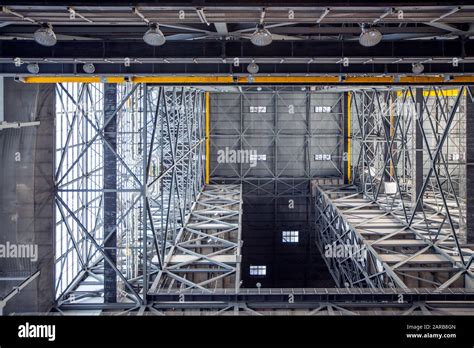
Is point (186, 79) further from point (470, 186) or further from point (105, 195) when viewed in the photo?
point (470, 186)

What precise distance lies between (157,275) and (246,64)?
8157mm

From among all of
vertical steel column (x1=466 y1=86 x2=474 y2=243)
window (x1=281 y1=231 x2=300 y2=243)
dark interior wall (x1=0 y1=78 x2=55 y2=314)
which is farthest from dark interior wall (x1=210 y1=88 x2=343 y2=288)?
dark interior wall (x1=0 y1=78 x2=55 y2=314)

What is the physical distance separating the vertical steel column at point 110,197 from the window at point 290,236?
2163 centimetres

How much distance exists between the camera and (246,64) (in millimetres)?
13766

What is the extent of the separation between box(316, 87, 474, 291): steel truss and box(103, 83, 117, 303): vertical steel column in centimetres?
894

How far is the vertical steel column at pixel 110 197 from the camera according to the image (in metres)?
15.7

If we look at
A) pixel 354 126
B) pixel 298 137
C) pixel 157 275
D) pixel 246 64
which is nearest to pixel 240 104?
pixel 298 137

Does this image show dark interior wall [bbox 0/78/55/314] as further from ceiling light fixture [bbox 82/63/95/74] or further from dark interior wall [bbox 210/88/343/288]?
dark interior wall [bbox 210/88/343/288]

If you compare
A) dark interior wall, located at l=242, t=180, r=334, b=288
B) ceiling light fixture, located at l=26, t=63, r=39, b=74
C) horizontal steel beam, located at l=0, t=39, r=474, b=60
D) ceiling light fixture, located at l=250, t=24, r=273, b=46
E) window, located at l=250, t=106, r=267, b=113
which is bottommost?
dark interior wall, located at l=242, t=180, r=334, b=288

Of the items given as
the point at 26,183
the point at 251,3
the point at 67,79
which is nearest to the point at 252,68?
the point at 251,3

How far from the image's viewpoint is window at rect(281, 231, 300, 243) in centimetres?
3644

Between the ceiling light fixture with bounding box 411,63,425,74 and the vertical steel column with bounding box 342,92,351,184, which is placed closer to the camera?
the ceiling light fixture with bounding box 411,63,425,74

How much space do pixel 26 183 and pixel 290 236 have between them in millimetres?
24573
